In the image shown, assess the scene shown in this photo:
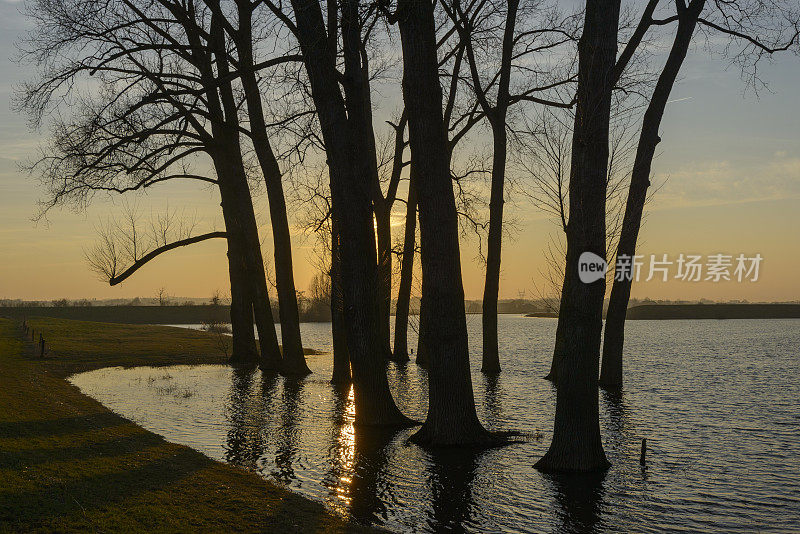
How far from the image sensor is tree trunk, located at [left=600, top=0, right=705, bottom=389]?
830 inches

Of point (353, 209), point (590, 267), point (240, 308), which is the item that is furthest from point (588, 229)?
point (240, 308)

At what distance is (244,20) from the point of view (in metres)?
24.8

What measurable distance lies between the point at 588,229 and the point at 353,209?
590cm

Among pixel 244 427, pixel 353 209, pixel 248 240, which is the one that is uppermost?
pixel 248 240

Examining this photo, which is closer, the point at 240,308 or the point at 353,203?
the point at 353,203

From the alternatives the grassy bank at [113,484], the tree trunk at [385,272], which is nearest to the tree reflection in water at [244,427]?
the grassy bank at [113,484]

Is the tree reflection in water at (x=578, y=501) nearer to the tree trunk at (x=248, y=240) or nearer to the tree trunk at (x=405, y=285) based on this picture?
the tree trunk at (x=248, y=240)

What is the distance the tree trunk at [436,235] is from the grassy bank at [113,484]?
4223mm

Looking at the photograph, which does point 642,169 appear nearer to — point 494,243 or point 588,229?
point 494,243

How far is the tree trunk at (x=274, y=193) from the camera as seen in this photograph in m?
24.8

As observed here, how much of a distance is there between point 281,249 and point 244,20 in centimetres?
838

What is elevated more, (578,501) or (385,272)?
(385,272)

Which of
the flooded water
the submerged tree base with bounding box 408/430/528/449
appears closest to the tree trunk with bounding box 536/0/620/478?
the flooded water

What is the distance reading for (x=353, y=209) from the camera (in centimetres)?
1555
